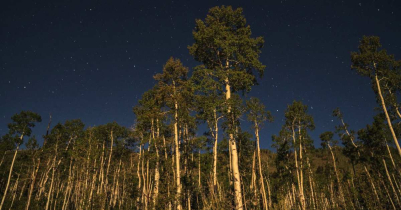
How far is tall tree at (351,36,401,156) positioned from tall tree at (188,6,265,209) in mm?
10907

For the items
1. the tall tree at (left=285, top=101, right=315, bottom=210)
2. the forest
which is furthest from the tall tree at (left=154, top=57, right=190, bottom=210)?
the tall tree at (left=285, top=101, right=315, bottom=210)

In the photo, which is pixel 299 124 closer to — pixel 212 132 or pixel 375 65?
pixel 375 65

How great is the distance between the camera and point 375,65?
734 inches

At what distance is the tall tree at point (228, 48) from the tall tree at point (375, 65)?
35.8 feet

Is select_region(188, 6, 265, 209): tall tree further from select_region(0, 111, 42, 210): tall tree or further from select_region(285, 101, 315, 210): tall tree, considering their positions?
select_region(0, 111, 42, 210): tall tree

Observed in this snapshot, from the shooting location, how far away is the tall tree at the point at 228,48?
13.2m

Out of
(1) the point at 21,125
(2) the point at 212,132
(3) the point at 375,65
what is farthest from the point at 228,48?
(1) the point at 21,125

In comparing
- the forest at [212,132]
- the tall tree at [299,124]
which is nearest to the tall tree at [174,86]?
the forest at [212,132]

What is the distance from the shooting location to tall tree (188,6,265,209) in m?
13.2

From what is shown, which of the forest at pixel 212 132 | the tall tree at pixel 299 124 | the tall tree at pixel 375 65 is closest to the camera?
the forest at pixel 212 132

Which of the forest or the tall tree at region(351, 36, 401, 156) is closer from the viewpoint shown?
the forest

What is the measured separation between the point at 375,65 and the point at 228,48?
14903 mm

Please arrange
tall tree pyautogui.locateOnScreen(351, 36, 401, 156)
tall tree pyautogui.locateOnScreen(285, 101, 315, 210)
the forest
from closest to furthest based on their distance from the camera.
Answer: the forest → tall tree pyautogui.locateOnScreen(351, 36, 401, 156) → tall tree pyautogui.locateOnScreen(285, 101, 315, 210)

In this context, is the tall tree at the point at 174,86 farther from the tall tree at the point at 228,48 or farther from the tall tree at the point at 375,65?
the tall tree at the point at 375,65
